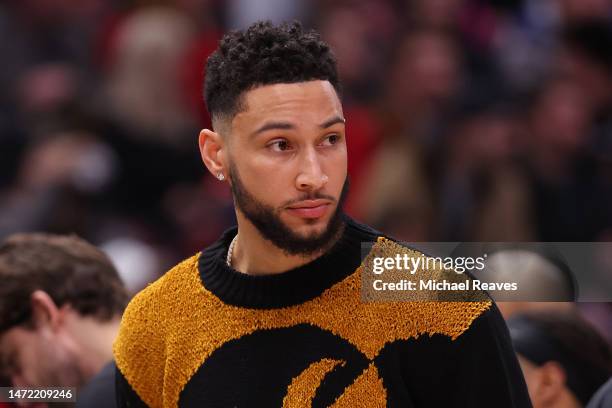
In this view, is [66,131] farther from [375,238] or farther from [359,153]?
[375,238]

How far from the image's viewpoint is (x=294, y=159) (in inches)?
82.7

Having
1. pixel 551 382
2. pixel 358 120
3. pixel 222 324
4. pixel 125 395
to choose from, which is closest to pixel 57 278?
pixel 125 395

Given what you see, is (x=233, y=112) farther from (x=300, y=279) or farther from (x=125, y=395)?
(x=125, y=395)

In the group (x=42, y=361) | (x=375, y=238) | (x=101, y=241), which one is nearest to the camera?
(x=375, y=238)

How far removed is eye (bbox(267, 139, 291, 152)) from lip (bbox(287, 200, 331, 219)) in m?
0.10

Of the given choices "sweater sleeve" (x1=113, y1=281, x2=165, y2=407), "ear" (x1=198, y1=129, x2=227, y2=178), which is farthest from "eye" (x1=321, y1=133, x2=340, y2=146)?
"sweater sleeve" (x1=113, y1=281, x2=165, y2=407)

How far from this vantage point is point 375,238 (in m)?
2.22

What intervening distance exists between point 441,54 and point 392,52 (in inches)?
12.8

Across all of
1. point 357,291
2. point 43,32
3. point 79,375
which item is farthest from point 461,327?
point 43,32

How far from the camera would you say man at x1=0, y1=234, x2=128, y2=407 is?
2.86 metres

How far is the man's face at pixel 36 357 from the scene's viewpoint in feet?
9.39

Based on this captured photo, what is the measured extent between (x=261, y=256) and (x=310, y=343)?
0.66 feet

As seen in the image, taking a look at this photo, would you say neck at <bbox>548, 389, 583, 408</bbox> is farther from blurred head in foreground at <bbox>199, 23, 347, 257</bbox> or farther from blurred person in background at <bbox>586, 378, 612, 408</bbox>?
blurred head in foreground at <bbox>199, 23, 347, 257</bbox>

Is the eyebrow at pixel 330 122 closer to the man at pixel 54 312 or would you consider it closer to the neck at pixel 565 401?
the neck at pixel 565 401
